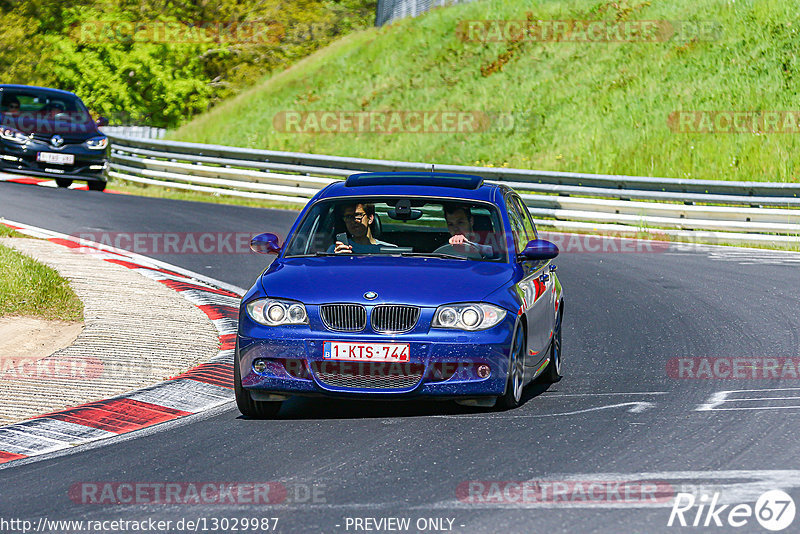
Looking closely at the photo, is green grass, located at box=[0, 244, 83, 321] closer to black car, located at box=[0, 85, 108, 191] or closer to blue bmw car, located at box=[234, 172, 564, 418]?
blue bmw car, located at box=[234, 172, 564, 418]

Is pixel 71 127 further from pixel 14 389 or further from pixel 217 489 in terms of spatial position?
pixel 217 489

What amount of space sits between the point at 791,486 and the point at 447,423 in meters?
2.32

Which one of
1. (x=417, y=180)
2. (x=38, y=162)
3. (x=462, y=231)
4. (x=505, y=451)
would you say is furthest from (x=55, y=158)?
(x=505, y=451)

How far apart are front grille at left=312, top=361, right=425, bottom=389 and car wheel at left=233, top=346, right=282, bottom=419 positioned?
54 cm

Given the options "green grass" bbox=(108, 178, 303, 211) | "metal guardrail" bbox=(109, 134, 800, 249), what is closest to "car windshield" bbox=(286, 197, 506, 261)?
"metal guardrail" bbox=(109, 134, 800, 249)

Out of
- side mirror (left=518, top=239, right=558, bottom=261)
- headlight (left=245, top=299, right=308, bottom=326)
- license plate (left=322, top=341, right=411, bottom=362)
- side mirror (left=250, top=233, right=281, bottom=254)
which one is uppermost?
side mirror (left=518, top=239, right=558, bottom=261)

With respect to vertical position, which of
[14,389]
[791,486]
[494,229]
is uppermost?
[494,229]

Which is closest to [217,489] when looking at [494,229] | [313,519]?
[313,519]

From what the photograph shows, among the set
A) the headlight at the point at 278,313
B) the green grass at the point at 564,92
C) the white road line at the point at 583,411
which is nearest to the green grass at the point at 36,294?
the headlight at the point at 278,313

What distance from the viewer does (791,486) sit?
5660 millimetres

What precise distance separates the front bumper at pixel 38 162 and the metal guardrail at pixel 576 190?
3.09 metres

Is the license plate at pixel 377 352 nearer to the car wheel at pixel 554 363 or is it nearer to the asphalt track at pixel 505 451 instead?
the asphalt track at pixel 505 451

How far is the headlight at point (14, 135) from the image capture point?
909 inches

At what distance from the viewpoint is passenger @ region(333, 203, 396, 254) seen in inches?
332
